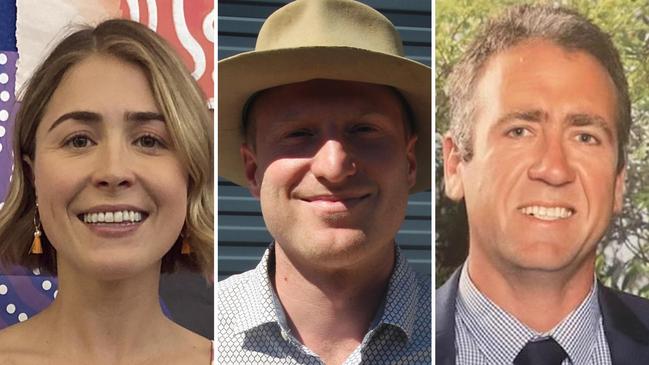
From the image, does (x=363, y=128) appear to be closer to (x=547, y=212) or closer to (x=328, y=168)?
(x=328, y=168)

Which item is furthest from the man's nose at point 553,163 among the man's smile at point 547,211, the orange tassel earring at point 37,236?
the orange tassel earring at point 37,236

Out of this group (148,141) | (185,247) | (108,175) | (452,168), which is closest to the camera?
(108,175)

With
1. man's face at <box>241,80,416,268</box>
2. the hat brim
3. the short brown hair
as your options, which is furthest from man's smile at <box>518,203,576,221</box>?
man's face at <box>241,80,416,268</box>

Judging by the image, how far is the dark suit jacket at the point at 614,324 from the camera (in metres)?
5.55

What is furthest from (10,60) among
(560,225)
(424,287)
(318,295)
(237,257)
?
(560,225)

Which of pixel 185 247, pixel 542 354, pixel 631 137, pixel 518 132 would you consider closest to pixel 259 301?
pixel 185 247

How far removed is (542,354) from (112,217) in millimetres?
1929

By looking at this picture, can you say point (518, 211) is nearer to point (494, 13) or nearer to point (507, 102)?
point (507, 102)

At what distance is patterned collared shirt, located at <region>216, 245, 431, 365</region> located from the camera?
5469 millimetres

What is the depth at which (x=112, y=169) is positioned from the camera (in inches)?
210

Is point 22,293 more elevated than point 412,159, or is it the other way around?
point 412,159

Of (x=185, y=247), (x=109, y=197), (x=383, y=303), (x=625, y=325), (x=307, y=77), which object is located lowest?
(x=625, y=325)

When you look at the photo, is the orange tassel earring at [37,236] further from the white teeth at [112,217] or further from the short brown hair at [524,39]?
the short brown hair at [524,39]

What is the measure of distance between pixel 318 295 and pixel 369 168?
0.60 meters
